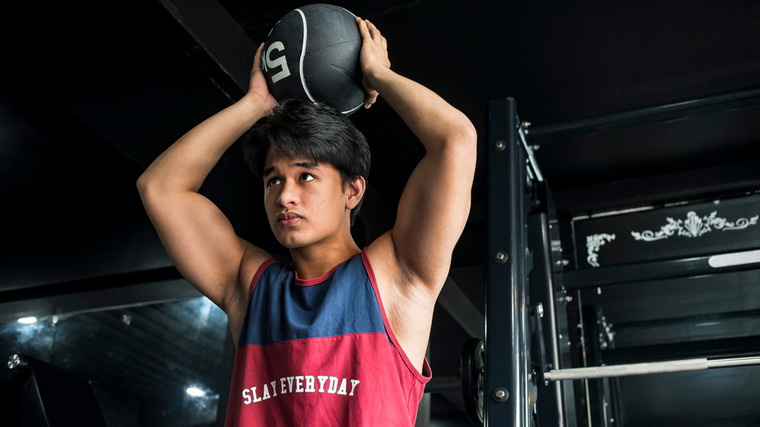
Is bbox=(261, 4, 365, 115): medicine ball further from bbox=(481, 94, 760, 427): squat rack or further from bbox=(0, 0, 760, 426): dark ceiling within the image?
bbox=(0, 0, 760, 426): dark ceiling

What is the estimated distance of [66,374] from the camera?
2018mm

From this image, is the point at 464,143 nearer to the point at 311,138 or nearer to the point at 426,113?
the point at 426,113

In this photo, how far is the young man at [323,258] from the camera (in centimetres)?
127

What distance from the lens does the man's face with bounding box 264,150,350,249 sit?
1392 millimetres

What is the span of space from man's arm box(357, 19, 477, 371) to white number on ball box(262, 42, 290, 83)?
292 mm

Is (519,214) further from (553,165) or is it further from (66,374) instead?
(553,165)

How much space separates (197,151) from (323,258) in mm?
417

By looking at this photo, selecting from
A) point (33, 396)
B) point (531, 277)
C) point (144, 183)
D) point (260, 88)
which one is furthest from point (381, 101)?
point (33, 396)

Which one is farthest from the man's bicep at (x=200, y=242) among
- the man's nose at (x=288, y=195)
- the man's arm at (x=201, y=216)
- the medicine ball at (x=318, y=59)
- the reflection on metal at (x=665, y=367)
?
the reflection on metal at (x=665, y=367)

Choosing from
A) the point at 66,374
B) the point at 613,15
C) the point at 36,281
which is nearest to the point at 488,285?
the point at 66,374

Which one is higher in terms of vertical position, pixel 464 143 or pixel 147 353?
pixel 147 353

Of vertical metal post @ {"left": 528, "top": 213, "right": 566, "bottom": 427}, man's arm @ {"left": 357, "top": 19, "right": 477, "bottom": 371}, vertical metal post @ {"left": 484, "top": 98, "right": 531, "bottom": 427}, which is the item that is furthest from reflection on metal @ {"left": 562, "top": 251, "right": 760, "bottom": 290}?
man's arm @ {"left": 357, "top": 19, "right": 477, "bottom": 371}

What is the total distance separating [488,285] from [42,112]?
2.56 meters

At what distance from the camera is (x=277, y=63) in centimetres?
159
